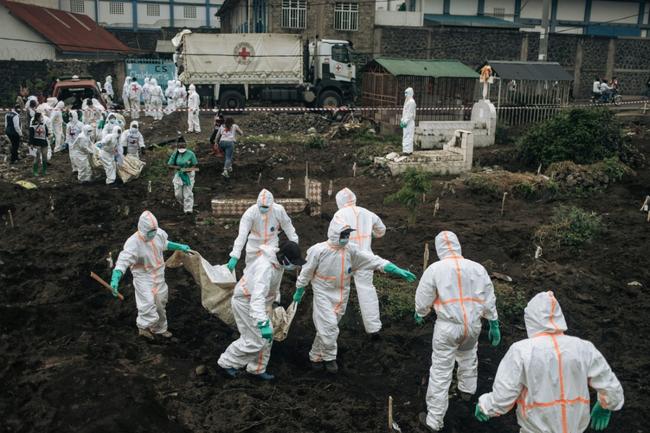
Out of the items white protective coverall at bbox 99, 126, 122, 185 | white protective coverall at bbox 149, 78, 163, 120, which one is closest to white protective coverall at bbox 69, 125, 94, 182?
white protective coverall at bbox 99, 126, 122, 185

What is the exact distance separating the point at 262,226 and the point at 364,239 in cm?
130

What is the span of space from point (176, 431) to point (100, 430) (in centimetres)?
61

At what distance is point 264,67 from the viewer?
24828mm

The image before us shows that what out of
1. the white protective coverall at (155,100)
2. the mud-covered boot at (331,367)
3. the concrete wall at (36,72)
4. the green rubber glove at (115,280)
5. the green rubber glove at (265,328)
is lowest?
the mud-covered boot at (331,367)

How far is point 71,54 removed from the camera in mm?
31656

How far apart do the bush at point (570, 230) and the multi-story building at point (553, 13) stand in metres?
25.4

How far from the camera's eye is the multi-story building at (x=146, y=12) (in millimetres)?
45812

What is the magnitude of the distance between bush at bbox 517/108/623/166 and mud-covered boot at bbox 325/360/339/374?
10456 mm

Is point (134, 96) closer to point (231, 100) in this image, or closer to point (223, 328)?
point (231, 100)

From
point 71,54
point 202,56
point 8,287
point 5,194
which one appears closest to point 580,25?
point 202,56

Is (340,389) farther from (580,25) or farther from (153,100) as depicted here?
(580,25)

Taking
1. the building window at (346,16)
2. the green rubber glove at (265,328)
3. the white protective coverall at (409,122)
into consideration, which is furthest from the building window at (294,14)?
the green rubber glove at (265,328)

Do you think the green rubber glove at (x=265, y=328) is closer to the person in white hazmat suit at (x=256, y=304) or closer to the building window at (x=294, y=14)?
the person in white hazmat suit at (x=256, y=304)

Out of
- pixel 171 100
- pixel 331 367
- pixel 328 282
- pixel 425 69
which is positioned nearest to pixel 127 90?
pixel 171 100
